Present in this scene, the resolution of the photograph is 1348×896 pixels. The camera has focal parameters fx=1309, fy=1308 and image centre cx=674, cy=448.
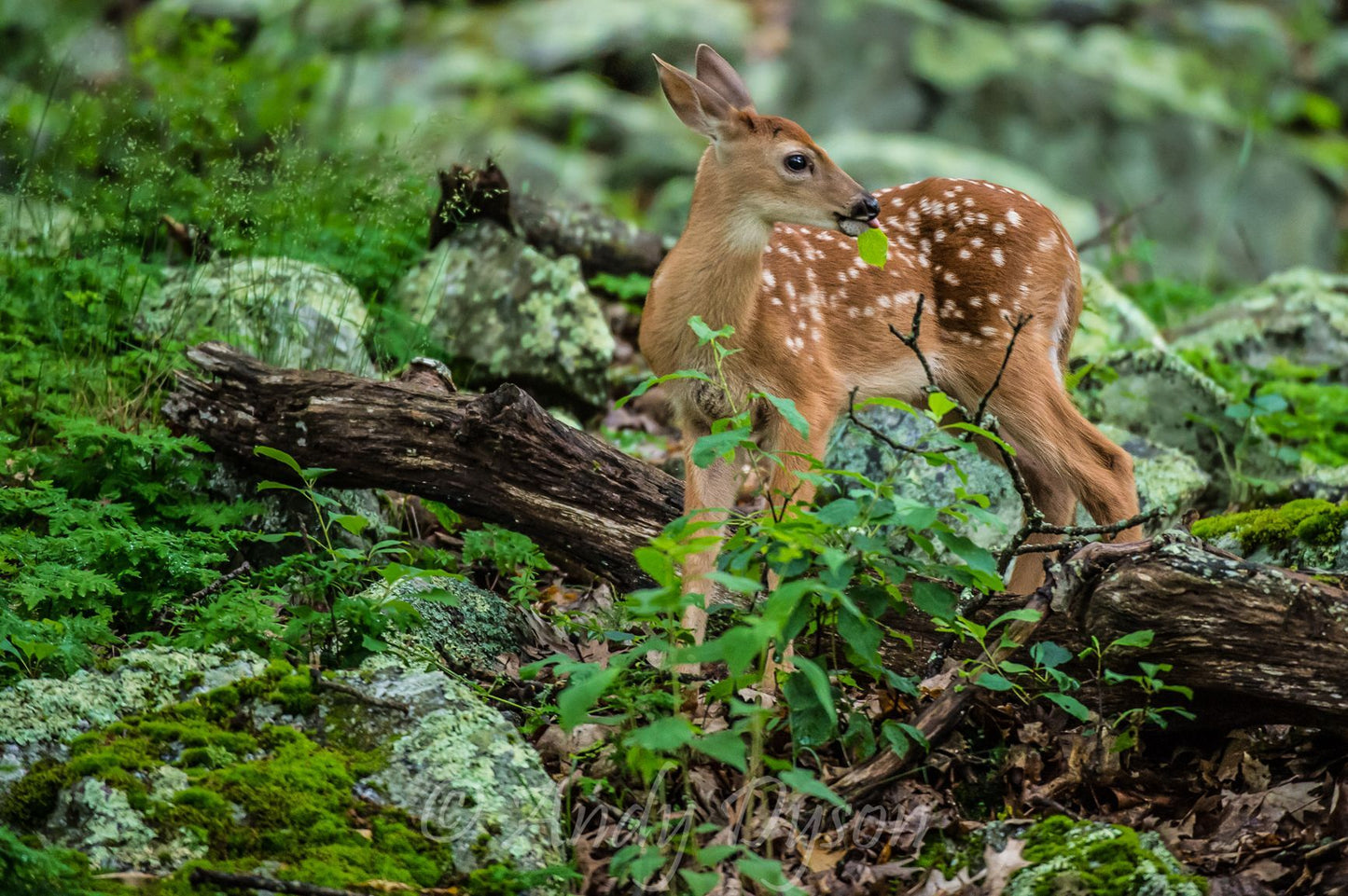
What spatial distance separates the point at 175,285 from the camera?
576cm

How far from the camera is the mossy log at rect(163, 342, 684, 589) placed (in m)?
4.32

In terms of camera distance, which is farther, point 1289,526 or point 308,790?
point 1289,526

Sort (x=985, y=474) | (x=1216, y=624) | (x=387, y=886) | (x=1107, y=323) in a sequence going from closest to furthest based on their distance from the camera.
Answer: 1. (x=387, y=886)
2. (x=1216, y=624)
3. (x=985, y=474)
4. (x=1107, y=323)

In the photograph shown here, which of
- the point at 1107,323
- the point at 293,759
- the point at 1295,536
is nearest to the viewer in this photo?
the point at 293,759

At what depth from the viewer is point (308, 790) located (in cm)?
292

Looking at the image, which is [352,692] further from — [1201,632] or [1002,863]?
[1201,632]

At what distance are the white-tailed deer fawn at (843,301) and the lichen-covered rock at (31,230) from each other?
101 inches

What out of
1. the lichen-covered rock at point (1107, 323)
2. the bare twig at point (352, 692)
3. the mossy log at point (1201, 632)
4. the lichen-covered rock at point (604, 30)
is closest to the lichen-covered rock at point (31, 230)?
the bare twig at point (352, 692)

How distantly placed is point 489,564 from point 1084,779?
7.62ft

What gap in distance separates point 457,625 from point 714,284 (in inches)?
61.1

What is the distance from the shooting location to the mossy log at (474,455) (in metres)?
4.32

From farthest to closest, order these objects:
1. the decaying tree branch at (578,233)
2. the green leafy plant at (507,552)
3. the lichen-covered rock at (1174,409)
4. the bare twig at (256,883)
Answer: the decaying tree branch at (578,233) < the lichen-covered rock at (1174,409) < the green leafy plant at (507,552) < the bare twig at (256,883)

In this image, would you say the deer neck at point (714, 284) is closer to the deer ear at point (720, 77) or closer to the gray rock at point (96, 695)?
the deer ear at point (720, 77)

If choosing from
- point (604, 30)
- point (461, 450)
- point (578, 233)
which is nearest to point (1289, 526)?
point (461, 450)
